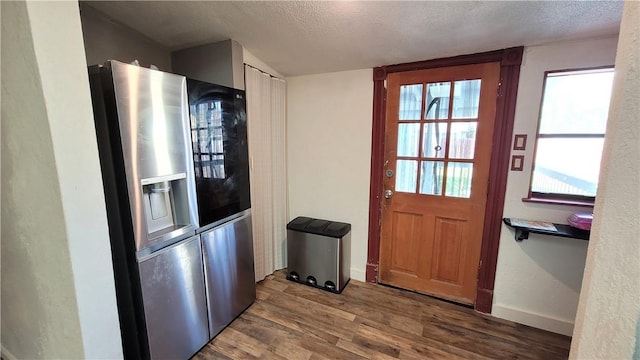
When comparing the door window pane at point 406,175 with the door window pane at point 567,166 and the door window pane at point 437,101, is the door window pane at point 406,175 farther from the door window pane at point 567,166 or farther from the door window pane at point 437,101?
the door window pane at point 567,166

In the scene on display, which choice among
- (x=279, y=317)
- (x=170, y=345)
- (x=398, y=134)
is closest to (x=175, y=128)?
(x=170, y=345)

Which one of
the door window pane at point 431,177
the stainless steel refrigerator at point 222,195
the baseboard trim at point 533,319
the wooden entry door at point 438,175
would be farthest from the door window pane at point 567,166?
the stainless steel refrigerator at point 222,195

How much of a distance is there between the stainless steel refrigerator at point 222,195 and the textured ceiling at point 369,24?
1.45 feet

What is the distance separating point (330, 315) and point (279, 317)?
415 millimetres

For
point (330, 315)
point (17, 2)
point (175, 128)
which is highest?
point (17, 2)

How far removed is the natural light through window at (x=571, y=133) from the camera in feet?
5.52

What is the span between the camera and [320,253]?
2.40 m

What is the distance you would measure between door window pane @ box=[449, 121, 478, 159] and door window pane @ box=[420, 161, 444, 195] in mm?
141

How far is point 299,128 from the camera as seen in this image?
269 centimetres

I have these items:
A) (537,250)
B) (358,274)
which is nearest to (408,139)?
(537,250)

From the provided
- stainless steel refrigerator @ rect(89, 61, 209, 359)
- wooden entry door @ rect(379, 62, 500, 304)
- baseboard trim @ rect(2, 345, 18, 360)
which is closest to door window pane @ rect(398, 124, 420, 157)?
wooden entry door @ rect(379, 62, 500, 304)

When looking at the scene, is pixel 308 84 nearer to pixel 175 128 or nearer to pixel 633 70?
pixel 175 128

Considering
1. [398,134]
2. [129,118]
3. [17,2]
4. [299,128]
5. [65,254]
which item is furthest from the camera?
[299,128]

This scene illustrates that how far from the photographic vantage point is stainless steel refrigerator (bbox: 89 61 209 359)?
1200 millimetres
